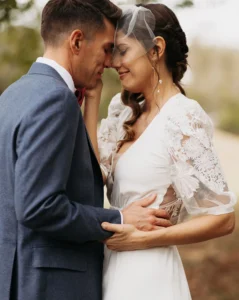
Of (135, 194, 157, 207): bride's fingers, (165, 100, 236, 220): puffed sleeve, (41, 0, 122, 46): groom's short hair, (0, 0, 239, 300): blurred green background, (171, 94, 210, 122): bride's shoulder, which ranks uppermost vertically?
(41, 0, 122, 46): groom's short hair

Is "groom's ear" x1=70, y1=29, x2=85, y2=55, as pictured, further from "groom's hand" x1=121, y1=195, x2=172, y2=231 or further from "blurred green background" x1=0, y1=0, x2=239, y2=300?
"blurred green background" x1=0, y1=0, x2=239, y2=300

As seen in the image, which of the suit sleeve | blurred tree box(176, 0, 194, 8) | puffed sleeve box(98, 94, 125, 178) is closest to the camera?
the suit sleeve

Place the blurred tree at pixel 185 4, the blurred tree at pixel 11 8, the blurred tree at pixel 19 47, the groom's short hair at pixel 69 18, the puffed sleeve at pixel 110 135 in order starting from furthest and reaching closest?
1. the blurred tree at pixel 19 47
2. the blurred tree at pixel 185 4
3. the blurred tree at pixel 11 8
4. the puffed sleeve at pixel 110 135
5. the groom's short hair at pixel 69 18

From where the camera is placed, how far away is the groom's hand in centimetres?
266

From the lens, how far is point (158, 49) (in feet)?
9.46

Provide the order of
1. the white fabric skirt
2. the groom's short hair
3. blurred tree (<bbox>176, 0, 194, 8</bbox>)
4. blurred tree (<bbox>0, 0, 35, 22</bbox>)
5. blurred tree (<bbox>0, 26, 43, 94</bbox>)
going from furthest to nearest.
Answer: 1. blurred tree (<bbox>0, 26, 43, 94</bbox>)
2. blurred tree (<bbox>176, 0, 194, 8</bbox>)
3. blurred tree (<bbox>0, 0, 35, 22</bbox>)
4. the white fabric skirt
5. the groom's short hair

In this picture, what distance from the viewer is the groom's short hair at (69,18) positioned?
2.62 metres

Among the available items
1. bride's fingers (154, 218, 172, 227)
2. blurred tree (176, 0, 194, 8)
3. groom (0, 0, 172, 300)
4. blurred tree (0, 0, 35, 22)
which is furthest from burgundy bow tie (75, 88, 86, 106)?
blurred tree (176, 0, 194, 8)

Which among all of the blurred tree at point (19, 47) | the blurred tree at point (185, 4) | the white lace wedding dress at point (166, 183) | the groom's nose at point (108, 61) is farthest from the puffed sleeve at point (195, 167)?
the blurred tree at point (19, 47)

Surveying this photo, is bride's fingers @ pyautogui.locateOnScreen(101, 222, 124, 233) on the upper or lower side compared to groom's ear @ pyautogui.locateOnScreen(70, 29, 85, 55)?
lower

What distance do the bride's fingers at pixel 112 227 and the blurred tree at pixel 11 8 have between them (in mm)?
2533

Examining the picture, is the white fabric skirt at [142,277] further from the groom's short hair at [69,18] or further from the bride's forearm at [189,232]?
the groom's short hair at [69,18]

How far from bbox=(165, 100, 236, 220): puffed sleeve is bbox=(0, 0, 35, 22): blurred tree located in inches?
91.2

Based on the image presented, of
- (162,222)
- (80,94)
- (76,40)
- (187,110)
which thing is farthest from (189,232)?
(76,40)
